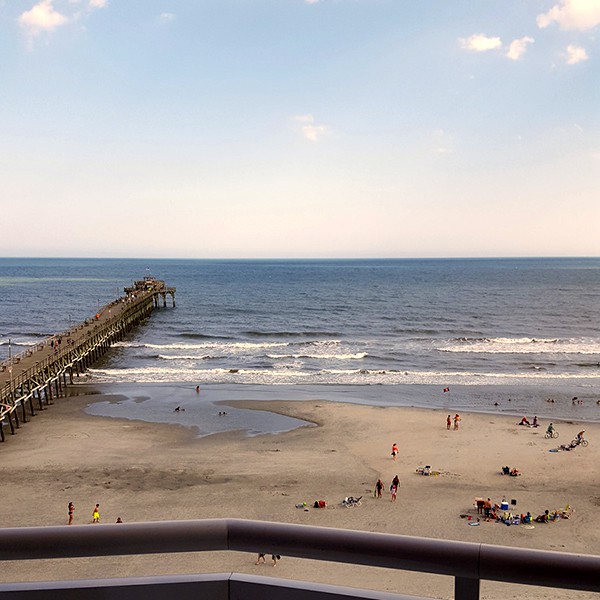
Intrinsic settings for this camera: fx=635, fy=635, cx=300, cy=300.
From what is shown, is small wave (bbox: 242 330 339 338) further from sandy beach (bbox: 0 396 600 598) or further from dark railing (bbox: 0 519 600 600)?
dark railing (bbox: 0 519 600 600)

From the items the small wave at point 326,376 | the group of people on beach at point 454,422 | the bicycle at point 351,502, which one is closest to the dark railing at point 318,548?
the bicycle at point 351,502

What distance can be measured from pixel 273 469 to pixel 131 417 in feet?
36.9

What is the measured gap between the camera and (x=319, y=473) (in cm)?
2561

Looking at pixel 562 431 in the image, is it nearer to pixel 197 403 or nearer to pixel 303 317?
pixel 197 403

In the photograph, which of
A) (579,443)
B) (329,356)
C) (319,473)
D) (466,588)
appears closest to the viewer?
(466,588)

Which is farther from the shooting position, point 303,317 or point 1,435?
point 303,317

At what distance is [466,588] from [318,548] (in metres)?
0.43

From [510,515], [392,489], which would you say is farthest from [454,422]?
[510,515]

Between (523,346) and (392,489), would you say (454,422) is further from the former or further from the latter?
(523,346)

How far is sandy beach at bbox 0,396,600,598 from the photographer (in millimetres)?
20922

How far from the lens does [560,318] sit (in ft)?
264

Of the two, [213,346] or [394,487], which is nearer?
[394,487]

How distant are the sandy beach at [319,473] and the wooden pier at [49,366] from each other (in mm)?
1576

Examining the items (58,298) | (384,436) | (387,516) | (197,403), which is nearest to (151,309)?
(58,298)
